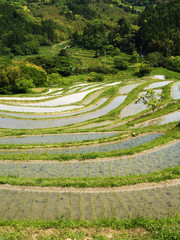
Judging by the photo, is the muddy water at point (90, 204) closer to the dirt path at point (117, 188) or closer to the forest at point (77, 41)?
the dirt path at point (117, 188)

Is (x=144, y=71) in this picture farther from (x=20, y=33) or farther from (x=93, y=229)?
(x=20, y=33)

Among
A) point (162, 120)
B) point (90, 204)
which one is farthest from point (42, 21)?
point (90, 204)

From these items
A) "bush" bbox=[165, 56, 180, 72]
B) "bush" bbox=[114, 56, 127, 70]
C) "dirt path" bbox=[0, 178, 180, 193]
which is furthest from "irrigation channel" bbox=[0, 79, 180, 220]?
"bush" bbox=[114, 56, 127, 70]

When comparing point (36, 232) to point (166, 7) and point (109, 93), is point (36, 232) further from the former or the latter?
point (166, 7)

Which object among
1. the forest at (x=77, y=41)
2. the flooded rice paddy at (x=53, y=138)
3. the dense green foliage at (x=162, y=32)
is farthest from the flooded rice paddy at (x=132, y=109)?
the dense green foliage at (x=162, y=32)

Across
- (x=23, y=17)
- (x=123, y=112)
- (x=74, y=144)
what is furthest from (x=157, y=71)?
(x=23, y=17)

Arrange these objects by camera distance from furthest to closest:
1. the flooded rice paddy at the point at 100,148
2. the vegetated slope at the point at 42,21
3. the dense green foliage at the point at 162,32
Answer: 1. the vegetated slope at the point at 42,21
2. the dense green foliage at the point at 162,32
3. the flooded rice paddy at the point at 100,148
